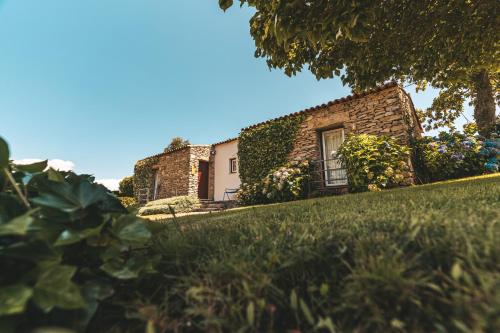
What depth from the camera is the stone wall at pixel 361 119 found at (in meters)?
7.58

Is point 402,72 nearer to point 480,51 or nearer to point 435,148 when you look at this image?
point 480,51

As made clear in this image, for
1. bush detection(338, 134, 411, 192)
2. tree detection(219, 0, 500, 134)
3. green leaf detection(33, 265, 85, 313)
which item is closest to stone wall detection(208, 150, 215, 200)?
bush detection(338, 134, 411, 192)

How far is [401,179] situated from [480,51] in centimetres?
334

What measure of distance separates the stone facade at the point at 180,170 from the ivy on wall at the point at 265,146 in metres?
4.04

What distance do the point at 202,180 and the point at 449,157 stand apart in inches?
482

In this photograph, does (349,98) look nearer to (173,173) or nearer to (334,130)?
(334,130)

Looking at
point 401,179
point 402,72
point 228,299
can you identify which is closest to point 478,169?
point 401,179

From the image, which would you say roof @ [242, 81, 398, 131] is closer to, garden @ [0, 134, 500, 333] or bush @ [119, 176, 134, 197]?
garden @ [0, 134, 500, 333]

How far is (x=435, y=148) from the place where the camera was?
24.1ft

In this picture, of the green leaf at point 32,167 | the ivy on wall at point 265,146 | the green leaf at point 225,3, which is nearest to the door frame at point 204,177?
the ivy on wall at point 265,146

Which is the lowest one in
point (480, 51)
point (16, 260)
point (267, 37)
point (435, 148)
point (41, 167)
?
point (16, 260)

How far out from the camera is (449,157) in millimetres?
7059

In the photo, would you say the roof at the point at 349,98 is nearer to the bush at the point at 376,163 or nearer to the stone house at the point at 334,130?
the stone house at the point at 334,130

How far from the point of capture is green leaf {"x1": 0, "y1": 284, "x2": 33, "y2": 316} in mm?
517
